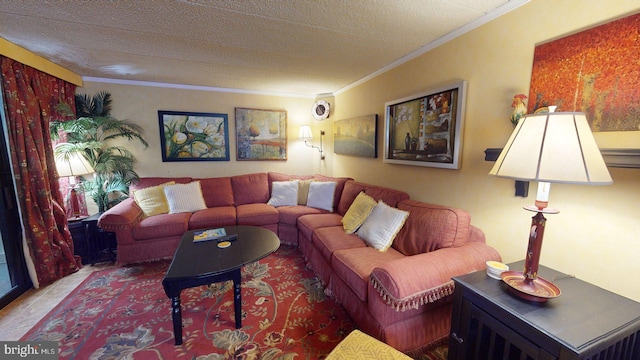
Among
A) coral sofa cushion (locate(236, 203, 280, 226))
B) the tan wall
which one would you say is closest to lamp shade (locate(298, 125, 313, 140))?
coral sofa cushion (locate(236, 203, 280, 226))

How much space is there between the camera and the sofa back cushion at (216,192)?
345 cm

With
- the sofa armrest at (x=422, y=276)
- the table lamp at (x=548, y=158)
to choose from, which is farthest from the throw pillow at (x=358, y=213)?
the table lamp at (x=548, y=158)

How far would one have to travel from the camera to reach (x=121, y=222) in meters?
2.56

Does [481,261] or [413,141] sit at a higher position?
[413,141]

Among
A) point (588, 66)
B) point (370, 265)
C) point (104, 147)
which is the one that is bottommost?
point (370, 265)

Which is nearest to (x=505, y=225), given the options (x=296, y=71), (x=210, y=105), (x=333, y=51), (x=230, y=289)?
(x=333, y=51)

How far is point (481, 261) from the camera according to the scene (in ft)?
5.10

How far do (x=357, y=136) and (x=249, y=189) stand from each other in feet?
5.90

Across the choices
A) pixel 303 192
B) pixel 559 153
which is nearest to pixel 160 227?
pixel 303 192

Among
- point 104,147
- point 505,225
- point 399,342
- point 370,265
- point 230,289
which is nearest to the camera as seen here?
point 399,342

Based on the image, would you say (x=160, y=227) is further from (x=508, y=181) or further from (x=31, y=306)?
(x=508, y=181)

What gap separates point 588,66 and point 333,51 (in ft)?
5.77

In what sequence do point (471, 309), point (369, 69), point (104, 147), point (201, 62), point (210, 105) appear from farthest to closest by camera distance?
point (210, 105)
point (104, 147)
point (369, 69)
point (201, 62)
point (471, 309)

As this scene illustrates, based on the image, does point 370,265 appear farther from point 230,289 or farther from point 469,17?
point 469,17
